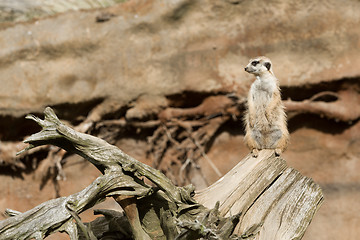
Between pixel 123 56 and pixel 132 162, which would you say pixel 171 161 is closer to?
pixel 123 56

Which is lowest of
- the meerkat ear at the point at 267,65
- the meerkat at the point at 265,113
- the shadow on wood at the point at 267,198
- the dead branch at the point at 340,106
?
the dead branch at the point at 340,106

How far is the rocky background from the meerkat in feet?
5.79

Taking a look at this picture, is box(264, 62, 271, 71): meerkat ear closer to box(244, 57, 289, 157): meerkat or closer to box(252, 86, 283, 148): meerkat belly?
box(244, 57, 289, 157): meerkat

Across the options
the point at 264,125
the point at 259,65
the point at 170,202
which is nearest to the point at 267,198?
the point at 170,202

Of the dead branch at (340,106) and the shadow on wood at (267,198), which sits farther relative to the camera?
the dead branch at (340,106)

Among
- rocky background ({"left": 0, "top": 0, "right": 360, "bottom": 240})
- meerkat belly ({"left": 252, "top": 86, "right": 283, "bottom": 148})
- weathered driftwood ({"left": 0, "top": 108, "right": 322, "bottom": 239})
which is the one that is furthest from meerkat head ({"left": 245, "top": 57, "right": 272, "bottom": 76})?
rocky background ({"left": 0, "top": 0, "right": 360, "bottom": 240})

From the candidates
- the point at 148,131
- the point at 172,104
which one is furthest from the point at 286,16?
the point at 148,131

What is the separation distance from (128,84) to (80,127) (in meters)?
0.77

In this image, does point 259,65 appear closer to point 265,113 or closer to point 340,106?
point 265,113

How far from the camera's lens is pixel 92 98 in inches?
216

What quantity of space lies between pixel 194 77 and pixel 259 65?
1899 millimetres

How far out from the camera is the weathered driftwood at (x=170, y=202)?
2.52m

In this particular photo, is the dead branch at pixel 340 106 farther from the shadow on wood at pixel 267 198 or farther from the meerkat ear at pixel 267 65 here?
the shadow on wood at pixel 267 198

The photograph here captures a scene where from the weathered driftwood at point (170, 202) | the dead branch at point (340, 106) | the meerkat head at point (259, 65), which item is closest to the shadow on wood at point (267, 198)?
the weathered driftwood at point (170, 202)
